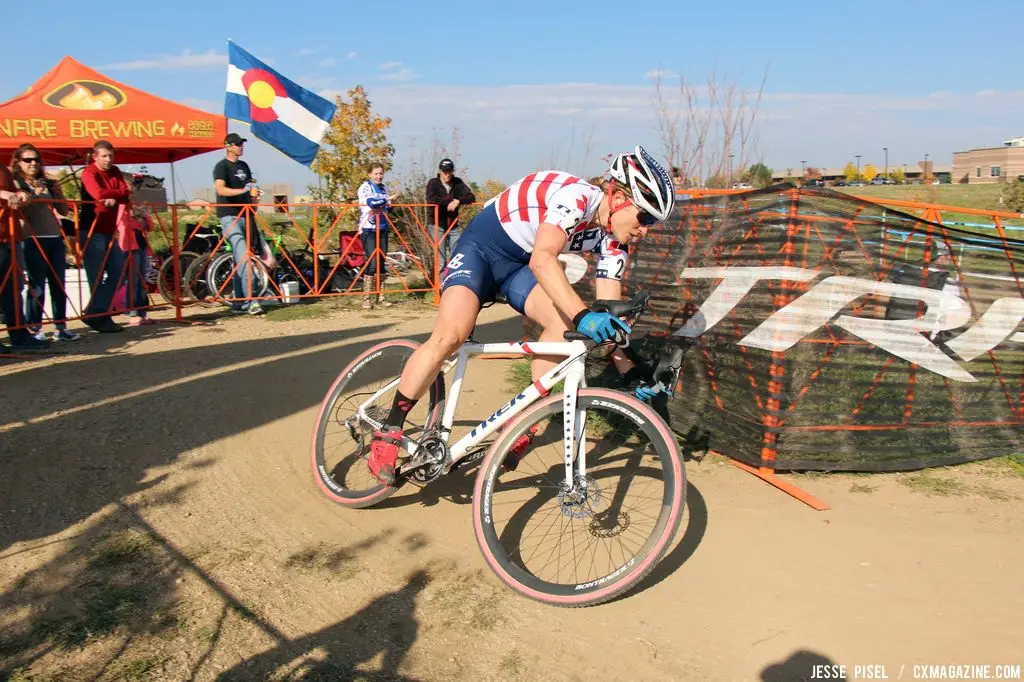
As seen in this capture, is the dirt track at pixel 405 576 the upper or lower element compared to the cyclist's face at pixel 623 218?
lower

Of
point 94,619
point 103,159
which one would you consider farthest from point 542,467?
point 103,159

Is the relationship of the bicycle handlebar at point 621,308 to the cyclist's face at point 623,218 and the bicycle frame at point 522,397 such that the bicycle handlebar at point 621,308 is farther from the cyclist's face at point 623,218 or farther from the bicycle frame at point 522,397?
the cyclist's face at point 623,218

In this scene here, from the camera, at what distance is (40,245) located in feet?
28.2

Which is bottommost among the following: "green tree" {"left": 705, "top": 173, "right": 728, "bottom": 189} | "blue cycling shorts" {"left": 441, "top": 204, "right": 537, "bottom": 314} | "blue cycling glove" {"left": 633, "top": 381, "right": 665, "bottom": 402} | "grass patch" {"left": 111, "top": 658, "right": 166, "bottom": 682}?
"grass patch" {"left": 111, "top": 658, "right": 166, "bottom": 682}

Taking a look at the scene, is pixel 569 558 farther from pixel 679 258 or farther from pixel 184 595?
pixel 679 258

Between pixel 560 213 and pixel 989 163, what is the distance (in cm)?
6598

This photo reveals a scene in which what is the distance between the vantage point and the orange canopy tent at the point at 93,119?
1105 cm

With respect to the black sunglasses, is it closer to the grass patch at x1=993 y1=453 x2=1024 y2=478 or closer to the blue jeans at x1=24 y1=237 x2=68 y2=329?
the grass patch at x1=993 y1=453 x2=1024 y2=478

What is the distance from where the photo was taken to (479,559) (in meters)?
3.82

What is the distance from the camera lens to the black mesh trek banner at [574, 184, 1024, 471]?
15.2 feet

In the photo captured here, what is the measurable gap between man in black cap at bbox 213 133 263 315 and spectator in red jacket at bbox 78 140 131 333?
5.50 ft

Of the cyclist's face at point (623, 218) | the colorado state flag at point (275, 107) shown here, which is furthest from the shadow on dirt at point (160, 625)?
the colorado state flag at point (275, 107)

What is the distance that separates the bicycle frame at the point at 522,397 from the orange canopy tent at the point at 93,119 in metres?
A: 8.99

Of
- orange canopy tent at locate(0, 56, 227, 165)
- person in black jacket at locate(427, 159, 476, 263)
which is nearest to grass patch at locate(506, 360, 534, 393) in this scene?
person in black jacket at locate(427, 159, 476, 263)
